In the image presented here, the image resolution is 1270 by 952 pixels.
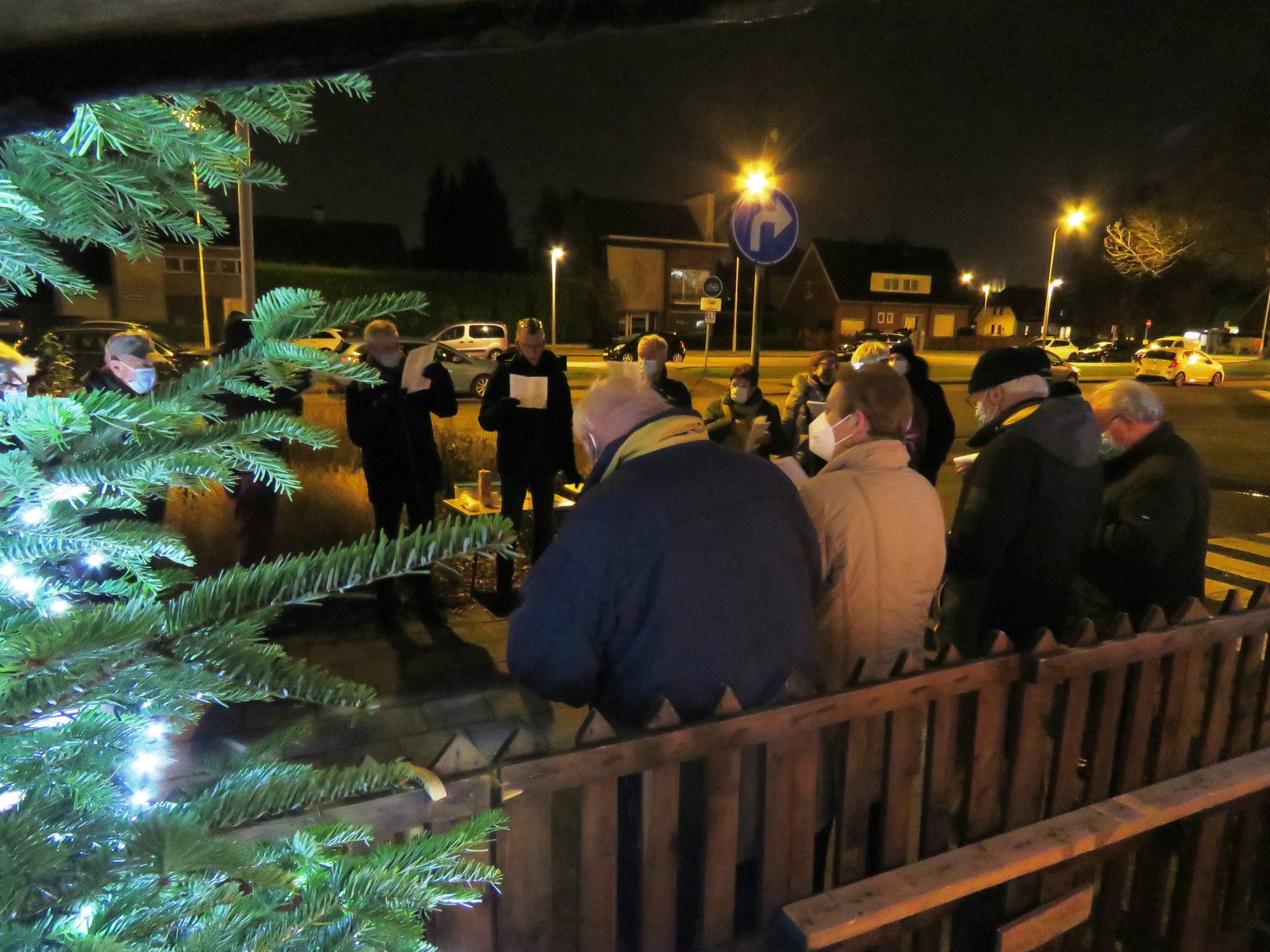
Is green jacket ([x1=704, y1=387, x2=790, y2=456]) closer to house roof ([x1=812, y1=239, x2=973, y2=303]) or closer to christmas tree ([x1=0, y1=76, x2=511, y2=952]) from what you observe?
christmas tree ([x1=0, y1=76, x2=511, y2=952])

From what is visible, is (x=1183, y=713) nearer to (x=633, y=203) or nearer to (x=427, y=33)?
(x=427, y=33)

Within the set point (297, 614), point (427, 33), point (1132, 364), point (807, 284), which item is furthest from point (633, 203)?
point (427, 33)

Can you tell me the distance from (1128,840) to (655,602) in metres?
1.97

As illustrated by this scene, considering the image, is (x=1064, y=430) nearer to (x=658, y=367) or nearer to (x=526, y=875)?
(x=526, y=875)

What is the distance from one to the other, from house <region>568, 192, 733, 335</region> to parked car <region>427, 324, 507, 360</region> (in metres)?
21.3

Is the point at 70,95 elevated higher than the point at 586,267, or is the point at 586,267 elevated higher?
the point at 586,267

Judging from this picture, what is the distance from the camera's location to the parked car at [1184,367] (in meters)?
30.0

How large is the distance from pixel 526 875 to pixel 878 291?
60.6m

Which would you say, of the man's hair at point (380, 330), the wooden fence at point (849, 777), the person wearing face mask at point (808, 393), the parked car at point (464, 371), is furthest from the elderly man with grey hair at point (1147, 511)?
the parked car at point (464, 371)

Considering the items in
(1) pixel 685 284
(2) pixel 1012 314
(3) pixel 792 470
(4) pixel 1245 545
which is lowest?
(4) pixel 1245 545

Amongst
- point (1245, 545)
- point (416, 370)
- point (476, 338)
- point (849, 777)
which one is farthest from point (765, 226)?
point (476, 338)

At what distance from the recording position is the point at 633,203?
52.7m

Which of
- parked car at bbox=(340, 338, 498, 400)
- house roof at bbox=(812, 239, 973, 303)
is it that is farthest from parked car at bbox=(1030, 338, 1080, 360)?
parked car at bbox=(340, 338, 498, 400)

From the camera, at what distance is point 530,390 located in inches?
202
